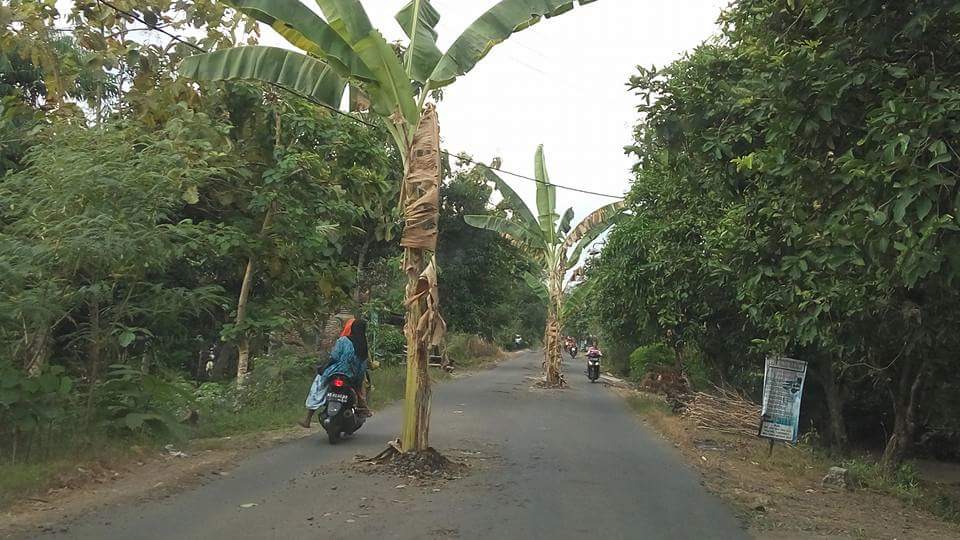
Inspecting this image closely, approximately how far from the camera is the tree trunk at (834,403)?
1417 centimetres

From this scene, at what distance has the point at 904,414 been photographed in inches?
479

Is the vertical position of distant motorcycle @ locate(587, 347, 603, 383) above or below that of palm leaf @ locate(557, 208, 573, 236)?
below

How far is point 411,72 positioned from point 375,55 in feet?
2.20

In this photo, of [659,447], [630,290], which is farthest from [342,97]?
[630,290]

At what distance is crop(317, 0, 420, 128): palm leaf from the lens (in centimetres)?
897

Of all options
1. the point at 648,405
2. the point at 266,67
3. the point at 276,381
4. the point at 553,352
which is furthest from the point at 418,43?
the point at 553,352

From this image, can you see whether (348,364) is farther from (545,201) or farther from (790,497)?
(545,201)

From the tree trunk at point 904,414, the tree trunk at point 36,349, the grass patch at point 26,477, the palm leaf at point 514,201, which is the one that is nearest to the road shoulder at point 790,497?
the tree trunk at point 904,414

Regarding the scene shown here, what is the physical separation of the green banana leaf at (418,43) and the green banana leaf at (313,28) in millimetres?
681

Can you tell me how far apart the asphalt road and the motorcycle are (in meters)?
0.26

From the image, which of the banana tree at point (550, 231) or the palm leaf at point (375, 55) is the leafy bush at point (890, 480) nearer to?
the palm leaf at point (375, 55)

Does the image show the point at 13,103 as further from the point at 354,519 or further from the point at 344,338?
the point at 354,519

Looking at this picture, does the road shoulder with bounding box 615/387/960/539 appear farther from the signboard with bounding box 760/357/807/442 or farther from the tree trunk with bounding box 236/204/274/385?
the tree trunk with bounding box 236/204/274/385

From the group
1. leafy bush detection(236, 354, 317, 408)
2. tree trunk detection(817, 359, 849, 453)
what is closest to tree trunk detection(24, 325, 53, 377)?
leafy bush detection(236, 354, 317, 408)
